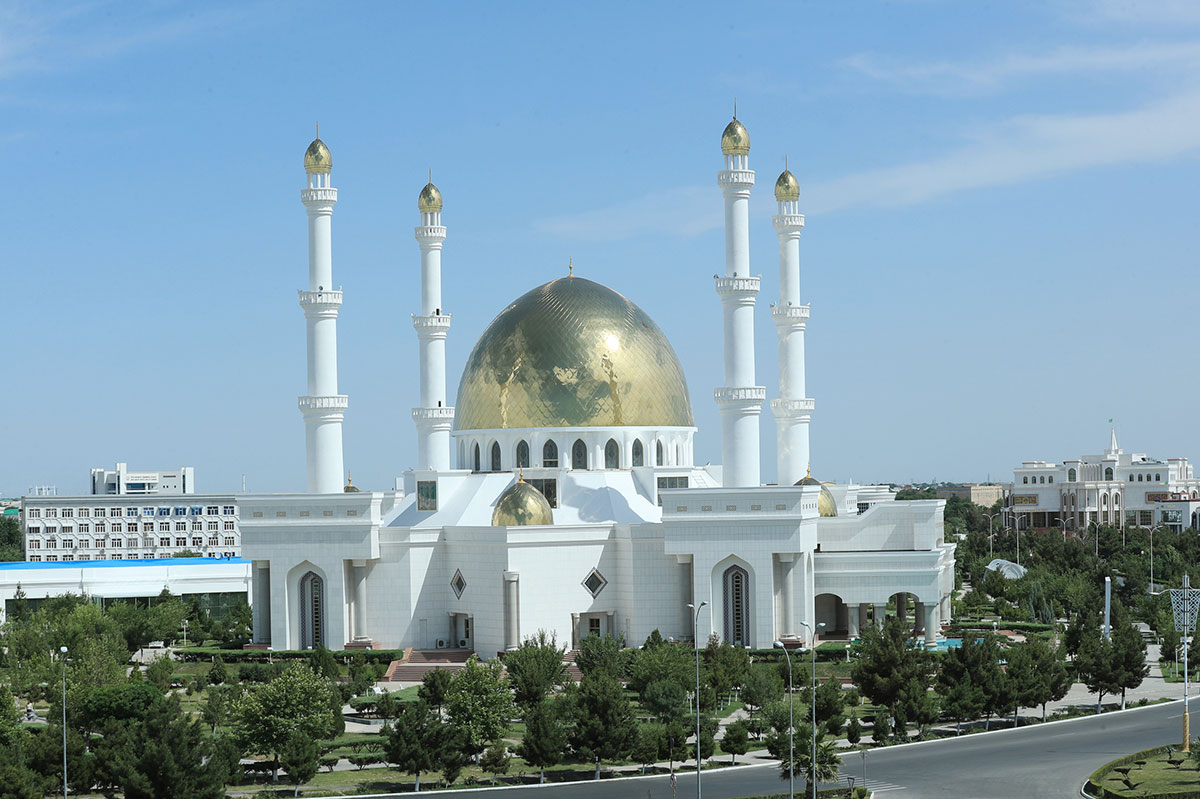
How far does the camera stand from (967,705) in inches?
1499

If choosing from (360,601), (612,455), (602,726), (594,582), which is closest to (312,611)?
(360,601)

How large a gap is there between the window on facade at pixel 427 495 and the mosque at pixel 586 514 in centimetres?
7

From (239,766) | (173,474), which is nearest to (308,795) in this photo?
(239,766)

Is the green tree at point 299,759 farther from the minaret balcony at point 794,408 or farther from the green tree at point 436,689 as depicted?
the minaret balcony at point 794,408

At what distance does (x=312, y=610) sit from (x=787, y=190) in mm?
21864

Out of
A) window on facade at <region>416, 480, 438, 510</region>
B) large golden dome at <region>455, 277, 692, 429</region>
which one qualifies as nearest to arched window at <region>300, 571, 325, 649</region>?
window on facade at <region>416, 480, 438, 510</region>

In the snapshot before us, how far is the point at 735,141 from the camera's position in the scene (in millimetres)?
52156

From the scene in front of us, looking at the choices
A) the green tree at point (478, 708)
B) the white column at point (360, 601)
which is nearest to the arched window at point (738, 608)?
the white column at point (360, 601)

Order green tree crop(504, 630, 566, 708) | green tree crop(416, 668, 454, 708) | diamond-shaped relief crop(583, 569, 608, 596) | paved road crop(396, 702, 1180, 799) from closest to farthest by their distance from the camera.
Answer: paved road crop(396, 702, 1180, 799) → green tree crop(416, 668, 454, 708) → green tree crop(504, 630, 566, 708) → diamond-shaped relief crop(583, 569, 608, 596)

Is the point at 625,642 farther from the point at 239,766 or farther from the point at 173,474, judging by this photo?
the point at 173,474

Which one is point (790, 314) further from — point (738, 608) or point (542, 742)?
point (542, 742)

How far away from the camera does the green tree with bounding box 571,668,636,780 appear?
1325 inches

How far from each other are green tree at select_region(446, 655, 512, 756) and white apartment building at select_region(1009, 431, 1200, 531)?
9059 centimetres

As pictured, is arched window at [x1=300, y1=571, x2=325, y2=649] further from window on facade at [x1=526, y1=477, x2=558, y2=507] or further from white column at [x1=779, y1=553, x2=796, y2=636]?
white column at [x1=779, y1=553, x2=796, y2=636]
